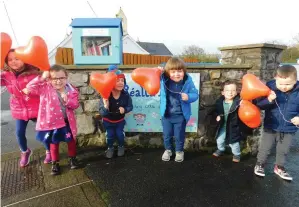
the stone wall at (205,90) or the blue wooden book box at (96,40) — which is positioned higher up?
the blue wooden book box at (96,40)

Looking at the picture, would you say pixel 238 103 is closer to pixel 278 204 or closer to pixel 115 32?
pixel 278 204

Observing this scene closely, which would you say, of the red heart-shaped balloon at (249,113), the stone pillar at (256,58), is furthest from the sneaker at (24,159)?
the stone pillar at (256,58)

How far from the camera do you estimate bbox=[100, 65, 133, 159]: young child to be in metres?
3.10

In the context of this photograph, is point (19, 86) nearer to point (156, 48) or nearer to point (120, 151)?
point (120, 151)

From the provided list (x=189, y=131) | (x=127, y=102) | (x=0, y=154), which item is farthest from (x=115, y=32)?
(x=0, y=154)

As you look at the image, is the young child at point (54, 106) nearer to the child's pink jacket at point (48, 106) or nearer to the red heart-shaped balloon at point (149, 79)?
the child's pink jacket at point (48, 106)

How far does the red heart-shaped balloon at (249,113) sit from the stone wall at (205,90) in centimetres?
49

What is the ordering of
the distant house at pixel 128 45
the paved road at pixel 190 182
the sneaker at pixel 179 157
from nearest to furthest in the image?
the paved road at pixel 190 182 → the sneaker at pixel 179 157 → the distant house at pixel 128 45

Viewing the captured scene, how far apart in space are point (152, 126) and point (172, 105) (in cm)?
71

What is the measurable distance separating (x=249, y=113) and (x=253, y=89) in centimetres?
34

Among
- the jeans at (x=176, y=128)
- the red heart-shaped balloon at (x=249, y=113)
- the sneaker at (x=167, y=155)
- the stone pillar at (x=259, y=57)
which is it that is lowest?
the sneaker at (x=167, y=155)

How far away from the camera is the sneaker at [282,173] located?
9.06ft

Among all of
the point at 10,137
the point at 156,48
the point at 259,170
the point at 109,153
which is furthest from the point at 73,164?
the point at 156,48

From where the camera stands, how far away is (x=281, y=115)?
2.69 meters
